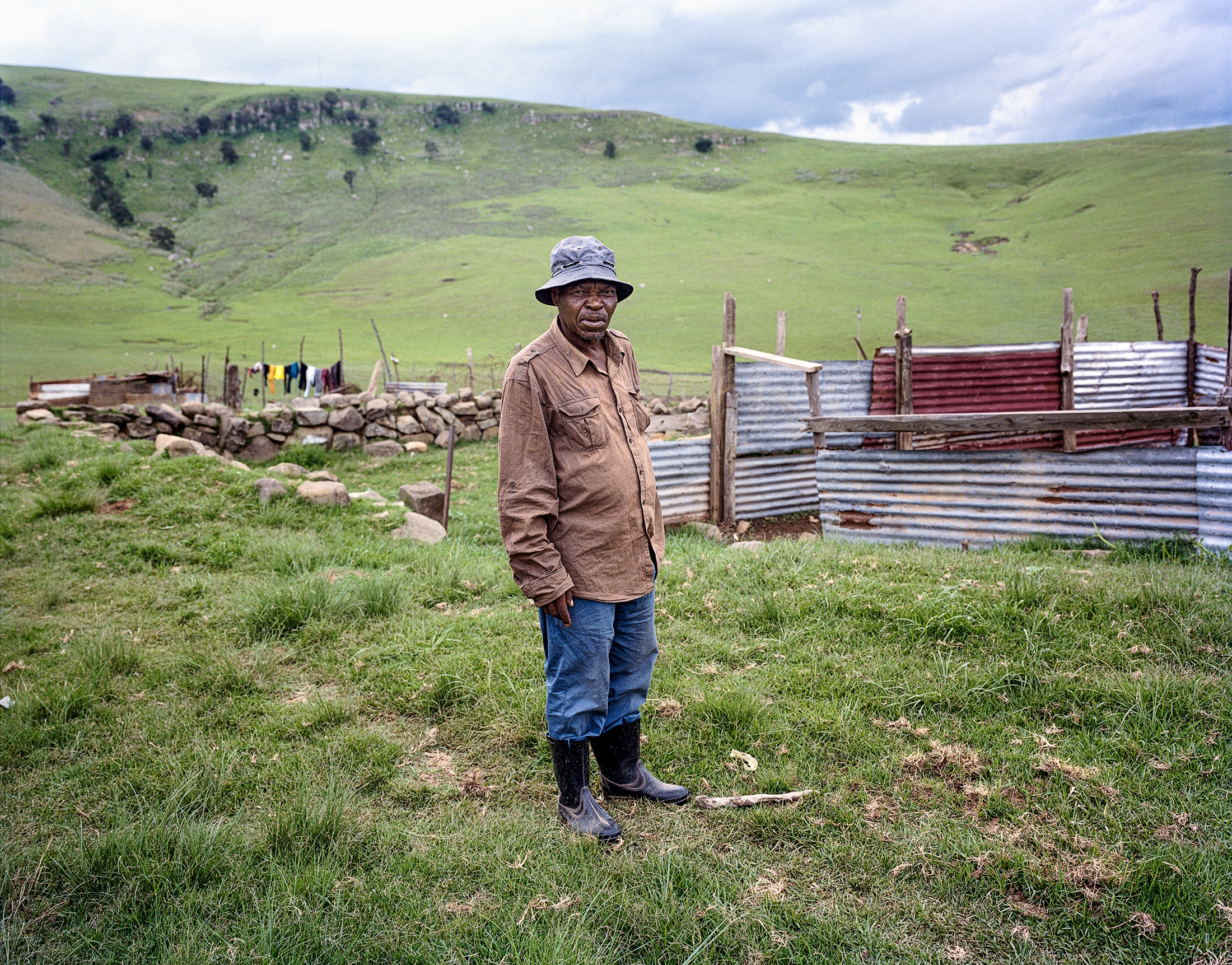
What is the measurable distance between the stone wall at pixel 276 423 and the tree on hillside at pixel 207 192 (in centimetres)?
8321

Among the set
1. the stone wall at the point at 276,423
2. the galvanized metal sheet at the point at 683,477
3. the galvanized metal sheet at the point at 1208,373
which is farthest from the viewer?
the stone wall at the point at 276,423

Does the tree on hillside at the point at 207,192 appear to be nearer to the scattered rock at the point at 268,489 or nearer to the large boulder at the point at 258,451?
the large boulder at the point at 258,451

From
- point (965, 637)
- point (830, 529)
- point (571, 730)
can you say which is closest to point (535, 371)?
point (571, 730)

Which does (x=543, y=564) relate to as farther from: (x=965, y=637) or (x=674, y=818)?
(x=965, y=637)

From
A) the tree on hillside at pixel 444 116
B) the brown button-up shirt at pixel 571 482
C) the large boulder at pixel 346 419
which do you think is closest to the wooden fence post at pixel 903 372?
the brown button-up shirt at pixel 571 482

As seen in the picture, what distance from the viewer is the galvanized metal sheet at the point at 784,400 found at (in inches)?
362

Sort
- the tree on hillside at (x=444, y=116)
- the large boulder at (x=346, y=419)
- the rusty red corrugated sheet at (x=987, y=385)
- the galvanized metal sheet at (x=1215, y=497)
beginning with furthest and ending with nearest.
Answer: the tree on hillside at (x=444, y=116)
the large boulder at (x=346, y=419)
the rusty red corrugated sheet at (x=987, y=385)
the galvanized metal sheet at (x=1215, y=497)

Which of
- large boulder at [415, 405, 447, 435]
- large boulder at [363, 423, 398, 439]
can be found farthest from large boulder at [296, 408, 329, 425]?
large boulder at [415, 405, 447, 435]

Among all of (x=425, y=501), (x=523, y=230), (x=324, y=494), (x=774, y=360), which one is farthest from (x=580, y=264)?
(x=523, y=230)

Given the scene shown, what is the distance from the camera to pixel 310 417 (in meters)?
13.2

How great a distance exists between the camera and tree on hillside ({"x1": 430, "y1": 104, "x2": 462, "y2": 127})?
110438 millimetres

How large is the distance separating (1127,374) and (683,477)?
279 inches

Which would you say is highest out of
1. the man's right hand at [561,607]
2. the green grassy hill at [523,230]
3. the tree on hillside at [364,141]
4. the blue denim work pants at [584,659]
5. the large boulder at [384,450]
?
the tree on hillside at [364,141]

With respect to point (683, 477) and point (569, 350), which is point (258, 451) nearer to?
point (683, 477)
